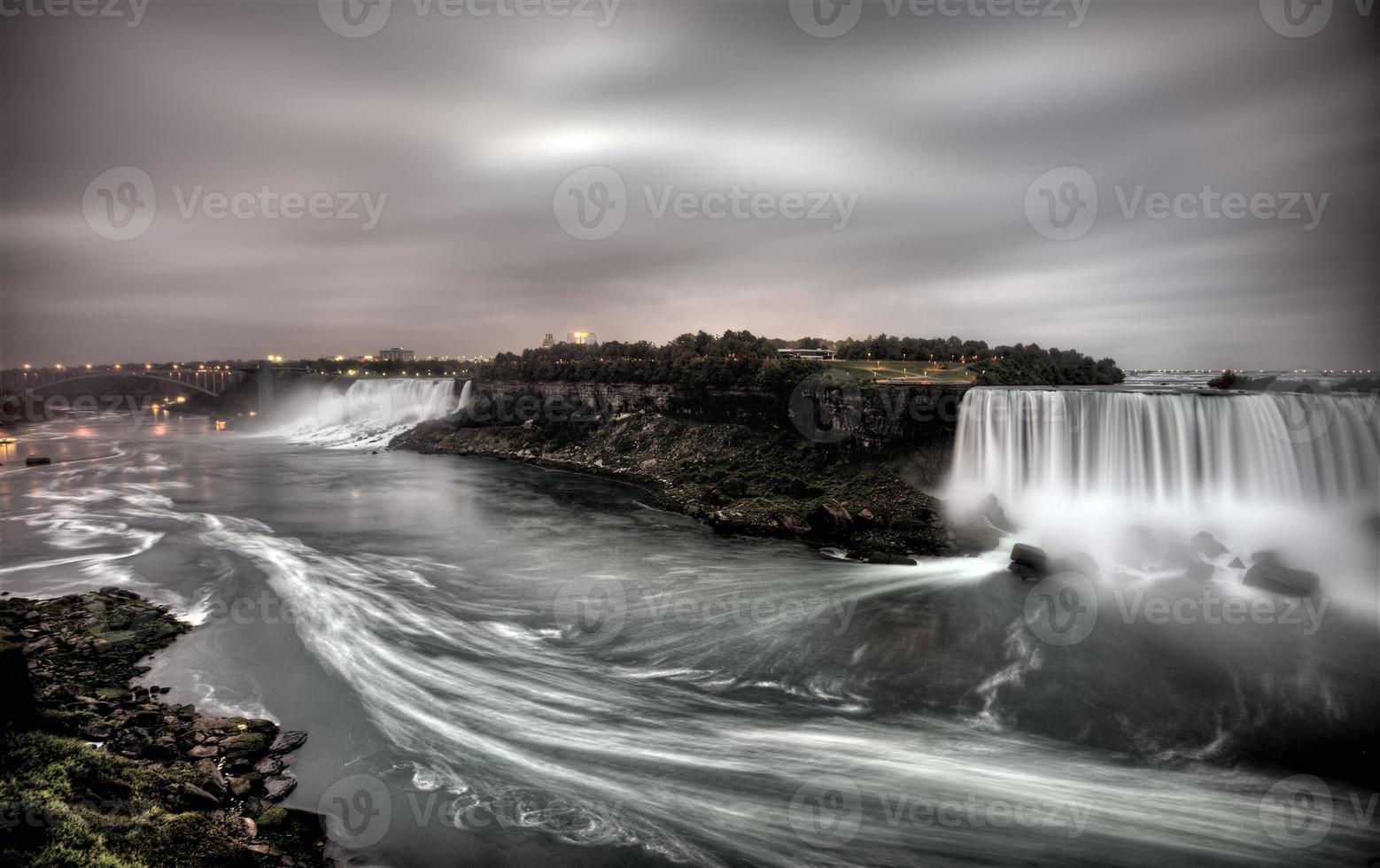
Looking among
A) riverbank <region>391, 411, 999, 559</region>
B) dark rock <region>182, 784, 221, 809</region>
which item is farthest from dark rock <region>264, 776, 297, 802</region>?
riverbank <region>391, 411, 999, 559</region>

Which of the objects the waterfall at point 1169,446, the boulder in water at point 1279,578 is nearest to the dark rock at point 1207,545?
the boulder in water at point 1279,578

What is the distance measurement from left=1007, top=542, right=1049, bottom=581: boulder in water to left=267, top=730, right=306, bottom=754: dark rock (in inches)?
711

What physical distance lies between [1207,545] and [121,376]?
147815 millimetres

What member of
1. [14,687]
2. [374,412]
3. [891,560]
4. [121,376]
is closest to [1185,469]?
[891,560]

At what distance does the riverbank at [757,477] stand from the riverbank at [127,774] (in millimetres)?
16544

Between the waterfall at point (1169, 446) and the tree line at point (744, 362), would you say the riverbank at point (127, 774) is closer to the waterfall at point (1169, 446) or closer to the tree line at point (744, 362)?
the waterfall at point (1169, 446)

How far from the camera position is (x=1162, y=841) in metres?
7.50

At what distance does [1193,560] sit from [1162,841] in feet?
42.3

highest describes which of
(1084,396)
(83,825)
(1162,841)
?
(1084,396)

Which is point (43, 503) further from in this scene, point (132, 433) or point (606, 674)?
point (132, 433)

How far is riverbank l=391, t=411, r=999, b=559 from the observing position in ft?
67.5

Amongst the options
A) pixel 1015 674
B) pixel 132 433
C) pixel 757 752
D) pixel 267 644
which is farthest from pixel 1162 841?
pixel 132 433

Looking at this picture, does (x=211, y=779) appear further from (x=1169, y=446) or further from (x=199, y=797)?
(x=1169, y=446)

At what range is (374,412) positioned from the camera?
62062mm
